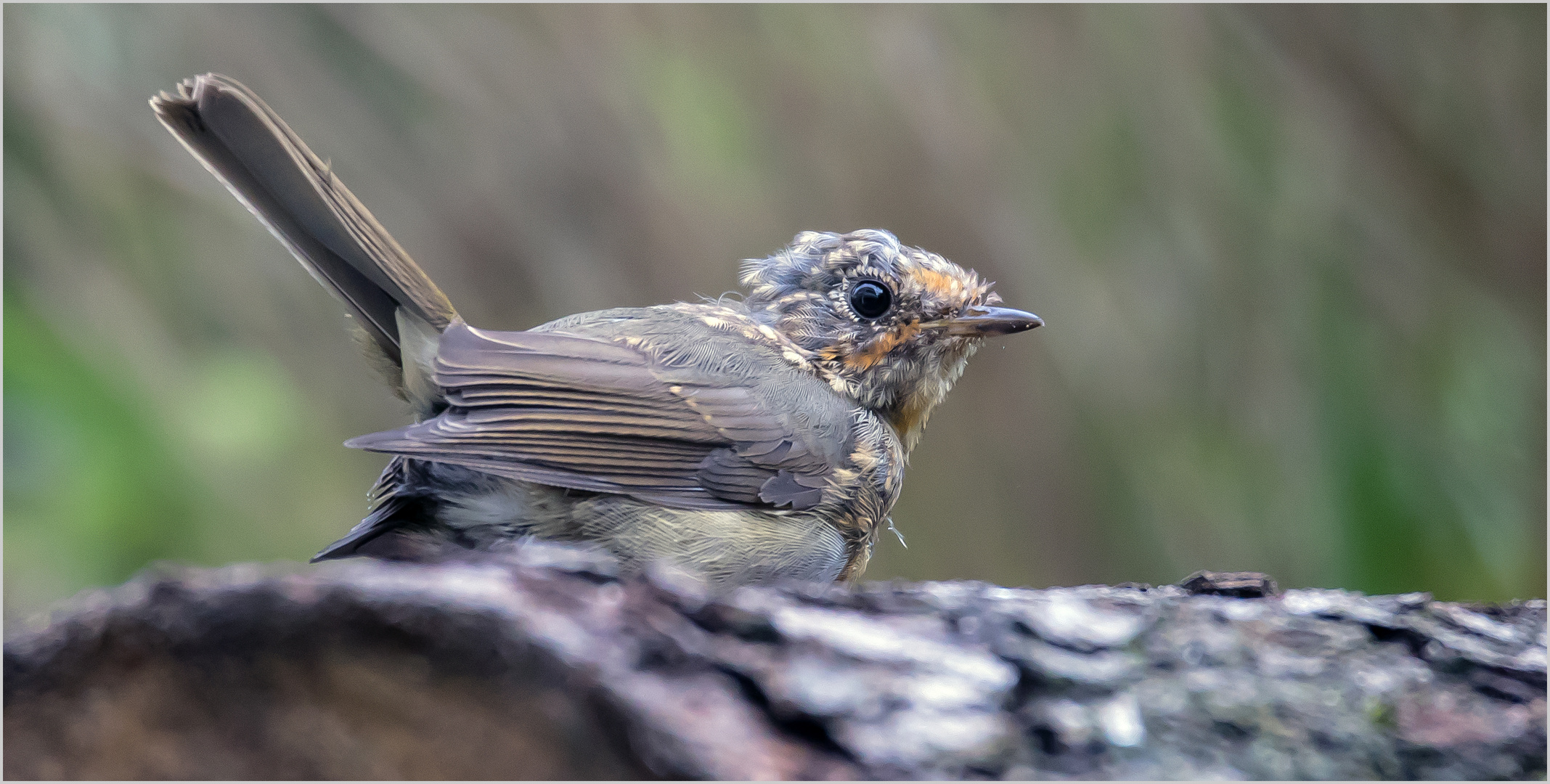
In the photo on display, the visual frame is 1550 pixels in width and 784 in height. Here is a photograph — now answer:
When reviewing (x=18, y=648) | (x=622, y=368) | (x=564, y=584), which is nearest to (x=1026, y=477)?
(x=622, y=368)

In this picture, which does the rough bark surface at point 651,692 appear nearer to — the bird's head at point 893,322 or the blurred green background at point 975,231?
the bird's head at point 893,322

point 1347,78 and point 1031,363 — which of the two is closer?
point 1347,78

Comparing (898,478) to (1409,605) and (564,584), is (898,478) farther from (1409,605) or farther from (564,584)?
(564,584)

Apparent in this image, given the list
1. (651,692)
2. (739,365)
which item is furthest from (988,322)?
(651,692)

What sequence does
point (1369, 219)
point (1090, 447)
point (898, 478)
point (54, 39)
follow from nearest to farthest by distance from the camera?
point (898, 478) < point (54, 39) < point (1369, 219) < point (1090, 447)

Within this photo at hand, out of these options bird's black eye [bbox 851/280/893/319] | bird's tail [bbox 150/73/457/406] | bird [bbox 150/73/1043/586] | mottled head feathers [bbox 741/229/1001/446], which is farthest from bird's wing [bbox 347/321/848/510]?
bird's black eye [bbox 851/280/893/319]

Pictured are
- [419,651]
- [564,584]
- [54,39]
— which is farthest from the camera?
[54,39]

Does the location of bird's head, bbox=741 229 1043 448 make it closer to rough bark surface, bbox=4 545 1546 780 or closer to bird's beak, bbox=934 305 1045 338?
bird's beak, bbox=934 305 1045 338
